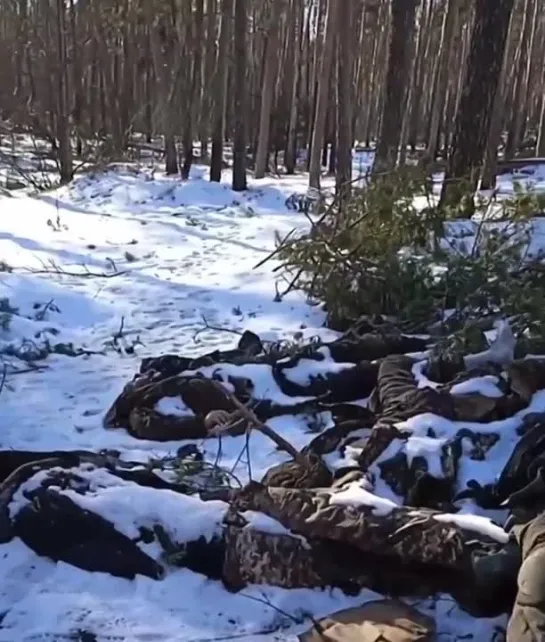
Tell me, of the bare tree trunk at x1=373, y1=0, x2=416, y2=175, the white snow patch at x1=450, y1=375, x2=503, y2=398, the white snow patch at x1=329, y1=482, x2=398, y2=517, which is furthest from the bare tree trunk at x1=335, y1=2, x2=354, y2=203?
the white snow patch at x1=329, y1=482, x2=398, y2=517

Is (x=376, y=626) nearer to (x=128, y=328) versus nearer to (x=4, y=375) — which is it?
(x=4, y=375)

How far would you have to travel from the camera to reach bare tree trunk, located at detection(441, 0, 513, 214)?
9.45 metres

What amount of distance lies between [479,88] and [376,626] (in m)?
7.72

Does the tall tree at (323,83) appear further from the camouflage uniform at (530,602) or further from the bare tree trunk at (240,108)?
the camouflage uniform at (530,602)

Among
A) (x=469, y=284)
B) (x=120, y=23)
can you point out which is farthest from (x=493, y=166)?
(x=120, y=23)

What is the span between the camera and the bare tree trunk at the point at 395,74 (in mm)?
12762

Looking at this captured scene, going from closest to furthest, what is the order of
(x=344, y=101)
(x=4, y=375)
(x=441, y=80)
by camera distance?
(x=4, y=375) < (x=344, y=101) < (x=441, y=80)

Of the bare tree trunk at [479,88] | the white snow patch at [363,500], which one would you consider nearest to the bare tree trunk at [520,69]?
the bare tree trunk at [479,88]

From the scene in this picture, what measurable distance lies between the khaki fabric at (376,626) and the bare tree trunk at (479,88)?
683cm

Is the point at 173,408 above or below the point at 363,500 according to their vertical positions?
below

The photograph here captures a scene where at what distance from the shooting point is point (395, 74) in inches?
507

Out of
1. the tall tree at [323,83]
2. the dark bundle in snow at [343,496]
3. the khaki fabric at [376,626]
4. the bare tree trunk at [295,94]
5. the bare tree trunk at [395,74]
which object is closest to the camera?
the khaki fabric at [376,626]

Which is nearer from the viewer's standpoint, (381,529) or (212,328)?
(381,529)

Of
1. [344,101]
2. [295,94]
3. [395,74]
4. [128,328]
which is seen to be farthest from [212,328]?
[295,94]
